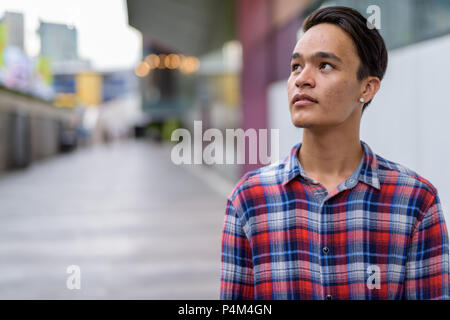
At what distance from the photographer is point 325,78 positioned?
1.06 metres

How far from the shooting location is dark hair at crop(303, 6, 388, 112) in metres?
1.05

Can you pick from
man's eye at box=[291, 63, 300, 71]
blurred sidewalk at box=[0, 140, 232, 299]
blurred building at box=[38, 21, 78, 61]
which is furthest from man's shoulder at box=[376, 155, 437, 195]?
blurred sidewalk at box=[0, 140, 232, 299]

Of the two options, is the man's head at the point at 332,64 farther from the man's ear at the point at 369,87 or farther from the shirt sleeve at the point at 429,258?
the shirt sleeve at the point at 429,258

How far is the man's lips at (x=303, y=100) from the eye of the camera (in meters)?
1.05

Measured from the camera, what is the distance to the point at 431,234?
3.72 feet

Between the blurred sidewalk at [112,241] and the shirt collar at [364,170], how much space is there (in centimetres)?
325

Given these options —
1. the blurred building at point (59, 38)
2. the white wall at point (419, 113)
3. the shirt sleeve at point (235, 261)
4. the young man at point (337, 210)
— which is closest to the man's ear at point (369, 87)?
the young man at point (337, 210)

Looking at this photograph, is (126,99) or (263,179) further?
(126,99)

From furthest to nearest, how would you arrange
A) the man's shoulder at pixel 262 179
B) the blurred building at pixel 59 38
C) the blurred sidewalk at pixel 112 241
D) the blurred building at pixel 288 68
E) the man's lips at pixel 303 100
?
the blurred sidewalk at pixel 112 241
the blurred building at pixel 288 68
the blurred building at pixel 59 38
the man's shoulder at pixel 262 179
the man's lips at pixel 303 100

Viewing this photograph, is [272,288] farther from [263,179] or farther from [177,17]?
[177,17]

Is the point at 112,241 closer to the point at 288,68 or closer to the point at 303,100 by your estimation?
the point at 288,68

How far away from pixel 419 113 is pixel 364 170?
2005mm
